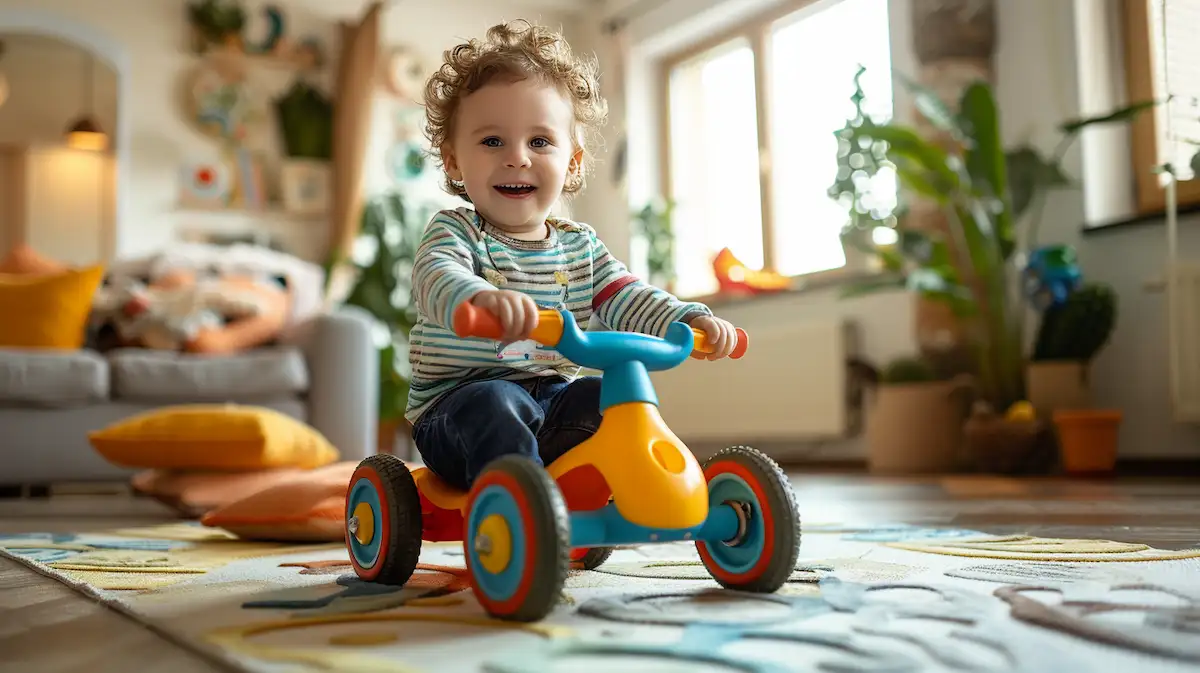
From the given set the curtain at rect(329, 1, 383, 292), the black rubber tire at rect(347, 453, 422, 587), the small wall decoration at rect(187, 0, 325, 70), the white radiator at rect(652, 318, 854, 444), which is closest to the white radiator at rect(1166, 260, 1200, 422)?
the white radiator at rect(652, 318, 854, 444)

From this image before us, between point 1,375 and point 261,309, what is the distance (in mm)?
747

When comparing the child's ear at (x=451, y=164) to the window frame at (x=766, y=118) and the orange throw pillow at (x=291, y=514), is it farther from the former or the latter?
the window frame at (x=766, y=118)

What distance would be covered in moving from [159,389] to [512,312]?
2452 millimetres

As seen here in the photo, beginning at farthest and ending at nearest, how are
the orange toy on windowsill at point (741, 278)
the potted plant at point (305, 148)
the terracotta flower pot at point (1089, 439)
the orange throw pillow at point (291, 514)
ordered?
the potted plant at point (305, 148)
the orange toy on windowsill at point (741, 278)
the terracotta flower pot at point (1089, 439)
the orange throw pillow at point (291, 514)

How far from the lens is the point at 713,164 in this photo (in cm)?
570

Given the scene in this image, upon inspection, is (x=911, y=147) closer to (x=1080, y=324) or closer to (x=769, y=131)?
(x=1080, y=324)

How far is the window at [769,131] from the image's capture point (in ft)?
15.3

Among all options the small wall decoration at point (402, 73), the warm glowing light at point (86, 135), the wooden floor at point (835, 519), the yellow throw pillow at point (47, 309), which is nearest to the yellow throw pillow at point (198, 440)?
the wooden floor at point (835, 519)

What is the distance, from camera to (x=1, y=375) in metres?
2.90

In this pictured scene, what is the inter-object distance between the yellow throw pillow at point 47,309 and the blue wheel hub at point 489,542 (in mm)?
2739

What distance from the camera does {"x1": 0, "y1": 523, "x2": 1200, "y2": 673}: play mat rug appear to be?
0.74 meters

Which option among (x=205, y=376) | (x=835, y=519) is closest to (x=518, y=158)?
(x=835, y=519)

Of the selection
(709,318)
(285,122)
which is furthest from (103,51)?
(709,318)

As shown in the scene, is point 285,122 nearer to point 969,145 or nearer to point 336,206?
point 336,206
